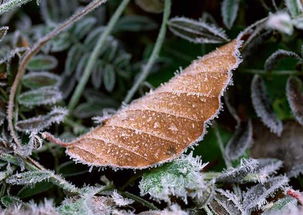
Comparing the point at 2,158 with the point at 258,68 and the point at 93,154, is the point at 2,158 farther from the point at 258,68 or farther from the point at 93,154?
the point at 258,68

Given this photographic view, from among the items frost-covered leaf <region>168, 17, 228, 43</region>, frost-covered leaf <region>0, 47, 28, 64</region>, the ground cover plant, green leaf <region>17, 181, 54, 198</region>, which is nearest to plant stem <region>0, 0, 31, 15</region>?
the ground cover plant

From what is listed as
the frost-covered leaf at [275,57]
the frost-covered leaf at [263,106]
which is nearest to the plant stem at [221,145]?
the frost-covered leaf at [263,106]

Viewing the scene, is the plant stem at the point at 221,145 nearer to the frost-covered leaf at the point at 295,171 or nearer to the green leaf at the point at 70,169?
the frost-covered leaf at the point at 295,171

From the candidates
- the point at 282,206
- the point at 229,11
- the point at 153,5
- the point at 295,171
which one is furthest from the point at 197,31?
the point at 282,206

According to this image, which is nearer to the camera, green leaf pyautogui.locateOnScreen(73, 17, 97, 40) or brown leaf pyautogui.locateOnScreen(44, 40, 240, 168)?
brown leaf pyautogui.locateOnScreen(44, 40, 240, 168)

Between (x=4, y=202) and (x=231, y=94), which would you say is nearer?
(x=4, y=202)

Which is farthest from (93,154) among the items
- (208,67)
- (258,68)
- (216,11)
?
(216,11)

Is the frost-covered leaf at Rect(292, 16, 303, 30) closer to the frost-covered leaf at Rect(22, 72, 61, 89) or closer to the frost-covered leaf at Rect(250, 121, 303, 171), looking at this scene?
the frost-covered leaf at Rect(250, 121, 303, 171)
